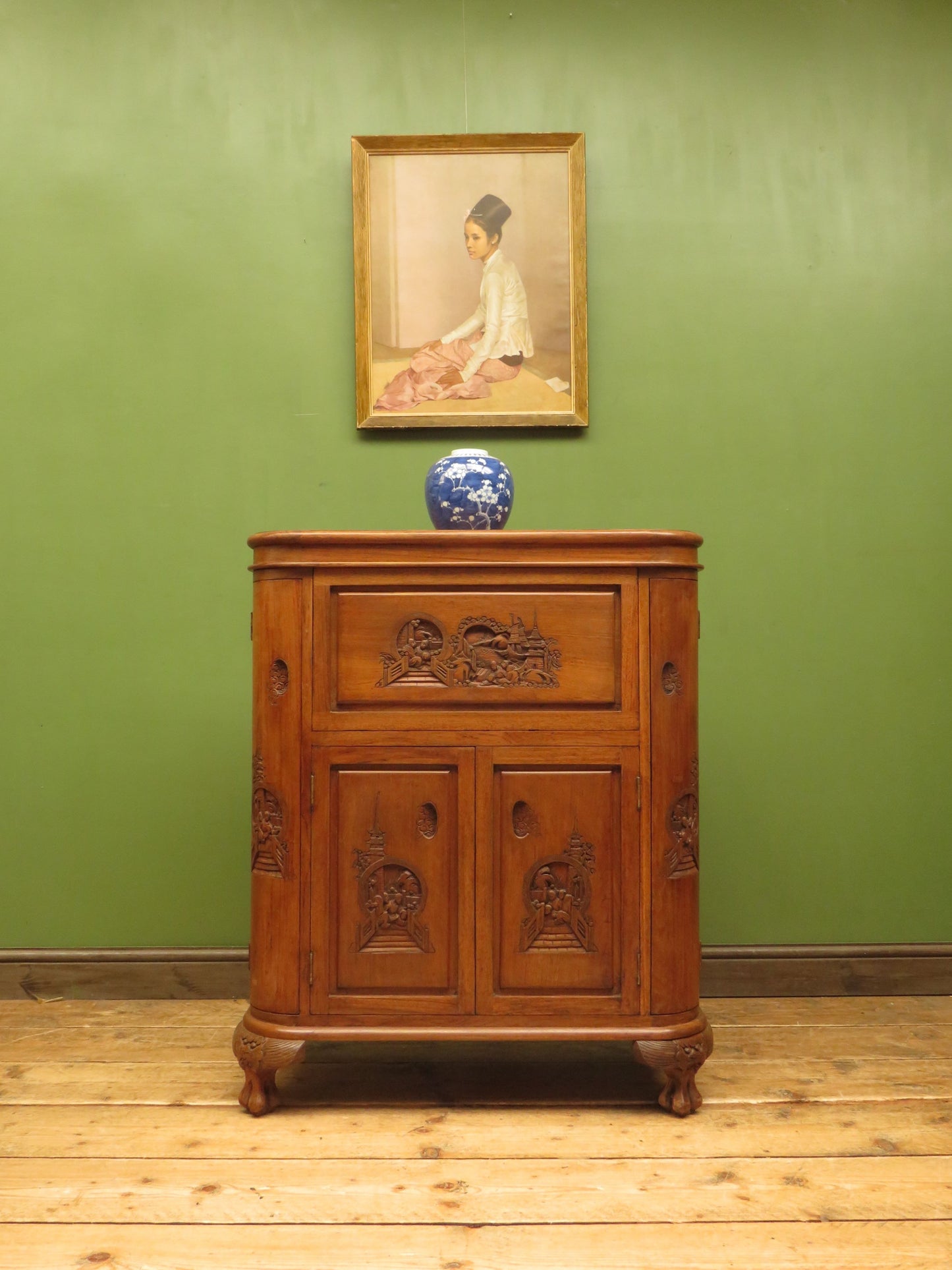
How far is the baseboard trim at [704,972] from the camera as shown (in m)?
2.38

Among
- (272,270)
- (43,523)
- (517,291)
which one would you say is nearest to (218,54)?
(272,270)

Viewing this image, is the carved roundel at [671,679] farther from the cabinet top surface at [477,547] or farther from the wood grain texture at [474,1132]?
the wood grain texture at [474,1132]

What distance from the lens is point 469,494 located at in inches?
73.8

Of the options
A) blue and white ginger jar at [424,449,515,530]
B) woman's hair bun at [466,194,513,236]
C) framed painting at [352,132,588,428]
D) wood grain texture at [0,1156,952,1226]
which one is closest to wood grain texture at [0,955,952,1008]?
wood grain texture at [0,1156,952,1226]

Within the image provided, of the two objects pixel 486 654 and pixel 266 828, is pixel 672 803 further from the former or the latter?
pixel 266 828

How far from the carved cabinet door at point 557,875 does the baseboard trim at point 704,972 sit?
76 cm

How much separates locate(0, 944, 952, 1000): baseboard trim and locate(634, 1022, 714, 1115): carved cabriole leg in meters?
0.65

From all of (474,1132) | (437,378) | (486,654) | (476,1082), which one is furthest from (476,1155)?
(437,378)

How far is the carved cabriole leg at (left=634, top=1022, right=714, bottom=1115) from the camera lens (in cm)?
173

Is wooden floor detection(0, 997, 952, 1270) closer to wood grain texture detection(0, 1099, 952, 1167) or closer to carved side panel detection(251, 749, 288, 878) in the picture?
wood grain texture detection(0, 1099, 952, 1167)

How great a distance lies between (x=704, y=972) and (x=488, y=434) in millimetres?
1400

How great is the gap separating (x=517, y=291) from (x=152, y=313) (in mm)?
886

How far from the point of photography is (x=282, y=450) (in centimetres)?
242

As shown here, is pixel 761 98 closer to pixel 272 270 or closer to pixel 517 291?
pixel 517 291
